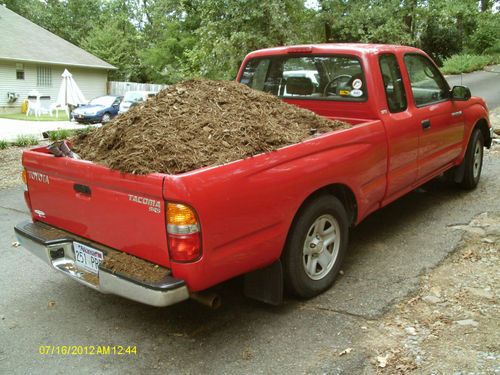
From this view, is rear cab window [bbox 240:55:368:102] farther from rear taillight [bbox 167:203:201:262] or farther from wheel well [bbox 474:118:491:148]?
wheel well [bbox 474:118:491:148]

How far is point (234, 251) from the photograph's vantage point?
9.78ft

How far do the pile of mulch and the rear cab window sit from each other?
0.55m

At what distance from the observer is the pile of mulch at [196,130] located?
3.07m

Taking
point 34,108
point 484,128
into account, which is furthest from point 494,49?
point 34,108

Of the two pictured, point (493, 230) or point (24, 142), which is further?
point (24, 142)

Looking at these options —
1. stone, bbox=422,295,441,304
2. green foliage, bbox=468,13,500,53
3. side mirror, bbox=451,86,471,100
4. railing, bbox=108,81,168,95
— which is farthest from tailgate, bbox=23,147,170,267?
green foliage, bbox=468,13,500,53

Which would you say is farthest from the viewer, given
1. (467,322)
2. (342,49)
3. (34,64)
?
(34,64)

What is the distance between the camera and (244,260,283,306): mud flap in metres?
3.35

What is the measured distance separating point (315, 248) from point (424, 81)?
2.70 m

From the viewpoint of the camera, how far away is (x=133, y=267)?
2949 mm

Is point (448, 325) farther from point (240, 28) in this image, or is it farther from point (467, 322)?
point (240, 28)

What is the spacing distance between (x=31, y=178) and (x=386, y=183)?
2.96m

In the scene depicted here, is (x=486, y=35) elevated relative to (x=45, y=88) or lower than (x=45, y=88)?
elevated

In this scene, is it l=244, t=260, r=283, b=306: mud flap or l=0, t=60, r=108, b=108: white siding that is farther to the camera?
l=0, t=60, r=108, b=108: white siding
